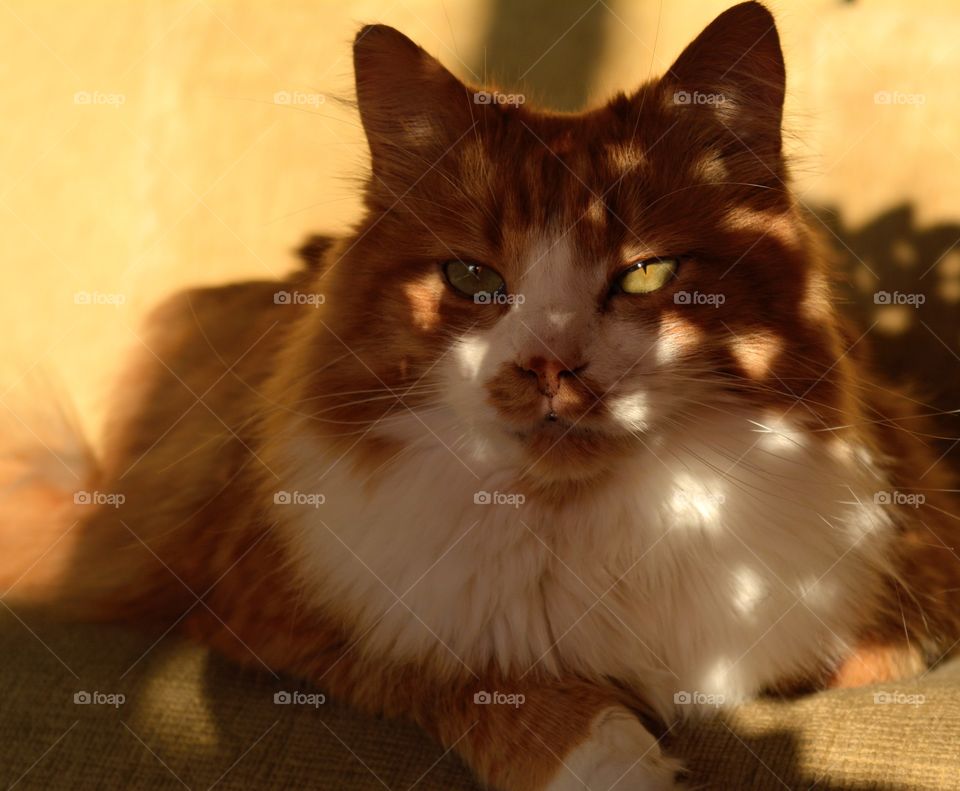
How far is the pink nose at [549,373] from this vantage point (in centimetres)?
166

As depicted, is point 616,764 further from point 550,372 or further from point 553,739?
point 550,372

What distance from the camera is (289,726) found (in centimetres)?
202

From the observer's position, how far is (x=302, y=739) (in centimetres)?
199

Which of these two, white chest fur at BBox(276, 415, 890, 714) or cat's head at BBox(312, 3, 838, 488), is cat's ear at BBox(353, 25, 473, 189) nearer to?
cat's head at BBox(312, 3, 838, 488)

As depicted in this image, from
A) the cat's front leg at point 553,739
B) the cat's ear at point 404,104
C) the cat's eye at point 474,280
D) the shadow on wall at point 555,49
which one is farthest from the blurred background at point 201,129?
the cat's front leg at point 553,739

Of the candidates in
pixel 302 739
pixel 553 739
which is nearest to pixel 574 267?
pixel 553 739

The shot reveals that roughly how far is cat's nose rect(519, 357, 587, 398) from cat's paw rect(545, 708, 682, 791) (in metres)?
0.61

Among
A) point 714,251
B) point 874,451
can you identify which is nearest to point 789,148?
point 714,251

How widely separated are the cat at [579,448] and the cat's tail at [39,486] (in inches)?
31.0

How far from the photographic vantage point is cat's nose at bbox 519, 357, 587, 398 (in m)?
1.67

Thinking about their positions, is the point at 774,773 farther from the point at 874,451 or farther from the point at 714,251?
the point at 714,251

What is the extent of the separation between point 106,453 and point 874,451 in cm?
207

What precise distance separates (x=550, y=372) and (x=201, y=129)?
2091 millimetres

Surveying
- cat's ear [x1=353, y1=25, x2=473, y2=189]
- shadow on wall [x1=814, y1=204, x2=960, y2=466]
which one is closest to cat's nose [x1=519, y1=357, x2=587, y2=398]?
cat's ear [x1=353, y1=25, x2=473, y2=189]
